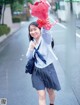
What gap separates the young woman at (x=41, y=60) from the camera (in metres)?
5.86

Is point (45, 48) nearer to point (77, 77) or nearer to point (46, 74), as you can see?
point (46, 74)

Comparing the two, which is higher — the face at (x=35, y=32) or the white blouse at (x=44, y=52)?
the face at (x=35, y=32)

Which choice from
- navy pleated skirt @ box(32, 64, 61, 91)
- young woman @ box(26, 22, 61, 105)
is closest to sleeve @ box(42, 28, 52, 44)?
young woman @ box(26, 22, 61, 105)

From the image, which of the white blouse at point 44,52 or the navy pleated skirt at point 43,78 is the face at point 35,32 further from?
the navy pleated skirt at point 43,78

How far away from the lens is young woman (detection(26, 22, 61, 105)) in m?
5.86

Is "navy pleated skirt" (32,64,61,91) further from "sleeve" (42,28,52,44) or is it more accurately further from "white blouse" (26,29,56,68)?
"sleeve" (42,28,52,44)

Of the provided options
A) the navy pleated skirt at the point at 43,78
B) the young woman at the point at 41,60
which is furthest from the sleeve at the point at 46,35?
the navy pleated skirt at the point at 43,78

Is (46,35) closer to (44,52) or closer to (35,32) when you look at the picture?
(35,32)

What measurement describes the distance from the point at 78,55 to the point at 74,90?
21.1ft

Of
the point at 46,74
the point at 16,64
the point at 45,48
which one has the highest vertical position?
the point at 45,48

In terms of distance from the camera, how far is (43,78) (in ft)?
19.6

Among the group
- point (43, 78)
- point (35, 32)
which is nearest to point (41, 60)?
point (43, 78)

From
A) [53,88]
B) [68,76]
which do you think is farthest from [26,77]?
[53,88]

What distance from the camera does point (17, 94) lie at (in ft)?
27.2
